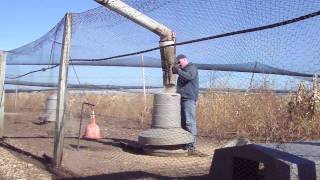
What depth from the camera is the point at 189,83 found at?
10.4m

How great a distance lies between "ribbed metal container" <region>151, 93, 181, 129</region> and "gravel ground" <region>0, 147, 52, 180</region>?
91.0 inches

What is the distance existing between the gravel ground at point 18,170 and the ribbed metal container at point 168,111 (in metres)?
2.31

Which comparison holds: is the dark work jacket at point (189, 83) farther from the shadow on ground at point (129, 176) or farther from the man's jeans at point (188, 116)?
the shadow on ground at point (129, 176)

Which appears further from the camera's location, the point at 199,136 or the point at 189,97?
the point at 199,136

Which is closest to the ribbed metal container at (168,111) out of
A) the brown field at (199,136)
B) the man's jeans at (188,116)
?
the man's jeans at (188,116)

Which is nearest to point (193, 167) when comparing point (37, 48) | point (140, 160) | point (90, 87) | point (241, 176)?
point (140, 160)

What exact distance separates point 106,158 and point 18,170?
150 centimetres

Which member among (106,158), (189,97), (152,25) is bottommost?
(106,158)

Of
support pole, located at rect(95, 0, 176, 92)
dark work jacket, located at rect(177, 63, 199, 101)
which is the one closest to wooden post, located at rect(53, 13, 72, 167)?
support pole, located at rect(95, 0, 176, 92)

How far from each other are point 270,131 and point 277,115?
53 cm

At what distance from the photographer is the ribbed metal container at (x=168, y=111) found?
10.1 meters

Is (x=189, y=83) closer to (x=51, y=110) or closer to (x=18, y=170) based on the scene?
(x=18, y=170)

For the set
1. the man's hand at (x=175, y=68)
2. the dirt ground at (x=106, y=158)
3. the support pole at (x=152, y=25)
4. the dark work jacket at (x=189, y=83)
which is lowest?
the dirt ground at (x=106, y=158)

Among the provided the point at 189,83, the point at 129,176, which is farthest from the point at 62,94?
the point at 189,83
